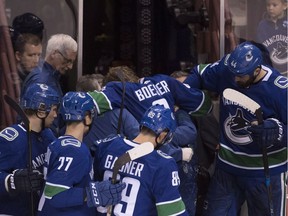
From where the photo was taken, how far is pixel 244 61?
5652mm

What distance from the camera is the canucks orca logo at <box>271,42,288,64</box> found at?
672cm

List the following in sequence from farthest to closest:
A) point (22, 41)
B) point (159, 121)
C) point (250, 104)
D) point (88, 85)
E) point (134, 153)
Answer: point (22, 41) → point (88, 85) → point (250, 104) → point (159, 121) → point (134, 153)

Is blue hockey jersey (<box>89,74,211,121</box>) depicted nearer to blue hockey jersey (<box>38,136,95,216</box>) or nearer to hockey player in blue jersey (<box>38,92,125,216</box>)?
hockey player in blue jersey (<box>38,92,125,216</box>)

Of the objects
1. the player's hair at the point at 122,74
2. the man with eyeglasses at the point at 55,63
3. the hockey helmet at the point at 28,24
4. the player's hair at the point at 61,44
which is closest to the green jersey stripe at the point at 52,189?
the player's hair at the point at 122,74

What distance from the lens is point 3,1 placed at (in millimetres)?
6562

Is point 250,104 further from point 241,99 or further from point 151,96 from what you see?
point 151,96

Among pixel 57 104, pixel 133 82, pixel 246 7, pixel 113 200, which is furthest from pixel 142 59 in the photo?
pixel 113 200

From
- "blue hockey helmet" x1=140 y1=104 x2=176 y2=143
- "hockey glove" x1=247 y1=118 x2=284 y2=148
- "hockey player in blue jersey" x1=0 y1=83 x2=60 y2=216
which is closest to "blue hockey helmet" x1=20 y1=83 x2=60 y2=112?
"hockey player in blue jersey" x1=0 y1=83 x2=60 y2=216

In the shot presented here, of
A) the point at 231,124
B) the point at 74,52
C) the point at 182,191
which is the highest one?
the point at 74,52

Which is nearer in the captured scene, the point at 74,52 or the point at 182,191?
the point at 182,191

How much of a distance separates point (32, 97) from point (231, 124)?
139 centimetres

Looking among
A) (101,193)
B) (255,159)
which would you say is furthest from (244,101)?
(101,193)

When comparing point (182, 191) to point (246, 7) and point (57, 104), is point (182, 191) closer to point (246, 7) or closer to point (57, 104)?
point (57, 104)

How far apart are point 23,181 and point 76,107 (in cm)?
50
